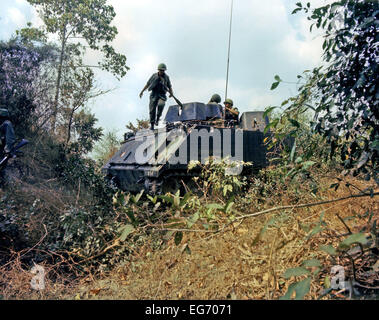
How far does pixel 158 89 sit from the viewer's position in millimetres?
10406

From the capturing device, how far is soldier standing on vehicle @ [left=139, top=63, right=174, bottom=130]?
10.3m

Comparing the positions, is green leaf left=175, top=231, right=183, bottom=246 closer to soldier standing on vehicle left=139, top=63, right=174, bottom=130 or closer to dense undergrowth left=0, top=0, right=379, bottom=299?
dense undergrowth left=0, top=0, right=379, bottom=299

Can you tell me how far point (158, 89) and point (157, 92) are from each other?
84mm

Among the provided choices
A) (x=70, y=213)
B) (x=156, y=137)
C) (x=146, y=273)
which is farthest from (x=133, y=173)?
(x=146, y=273)

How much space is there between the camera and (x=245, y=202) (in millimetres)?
6598

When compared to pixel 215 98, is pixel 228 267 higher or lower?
lower

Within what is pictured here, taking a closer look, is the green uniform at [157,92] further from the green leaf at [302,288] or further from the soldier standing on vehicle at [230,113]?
the green leaf at [302,288]

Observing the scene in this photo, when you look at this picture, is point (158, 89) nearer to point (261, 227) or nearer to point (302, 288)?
point (261, 227)

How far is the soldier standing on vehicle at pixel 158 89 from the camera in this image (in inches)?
407

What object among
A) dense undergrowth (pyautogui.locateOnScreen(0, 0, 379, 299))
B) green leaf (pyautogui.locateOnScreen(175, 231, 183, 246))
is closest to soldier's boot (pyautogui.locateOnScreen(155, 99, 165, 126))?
dense undergrowth (pyautogui.locateOnScreen(0, 0, 379, 299))

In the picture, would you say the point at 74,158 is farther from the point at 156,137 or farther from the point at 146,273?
the point at 146,273

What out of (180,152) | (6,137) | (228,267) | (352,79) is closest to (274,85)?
(352,79)

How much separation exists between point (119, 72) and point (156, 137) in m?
9.64

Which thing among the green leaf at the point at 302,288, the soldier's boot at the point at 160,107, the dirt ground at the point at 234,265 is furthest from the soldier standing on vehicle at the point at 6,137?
the green leaf at the point at 302,288
